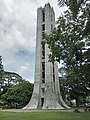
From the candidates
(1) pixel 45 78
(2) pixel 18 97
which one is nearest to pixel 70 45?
(1) pixel 45 78

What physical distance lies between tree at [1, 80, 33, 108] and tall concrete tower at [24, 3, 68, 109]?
3.43 meters

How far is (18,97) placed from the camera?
35.6m

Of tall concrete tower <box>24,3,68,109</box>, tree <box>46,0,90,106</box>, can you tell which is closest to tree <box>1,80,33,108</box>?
tall concrete tower <box>24,3,68,109</box>

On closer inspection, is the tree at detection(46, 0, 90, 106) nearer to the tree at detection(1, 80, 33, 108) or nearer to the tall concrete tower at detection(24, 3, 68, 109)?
the tall concrete tower at detection(24, 3, 68, 109)

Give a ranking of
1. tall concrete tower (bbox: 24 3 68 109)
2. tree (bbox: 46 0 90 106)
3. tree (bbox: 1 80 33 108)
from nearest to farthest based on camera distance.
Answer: tree (bbox: 46 0 90 106) < tall concrete tower (bbox: 24 3 68 109) < tree (bbox: 1 80 33 108)

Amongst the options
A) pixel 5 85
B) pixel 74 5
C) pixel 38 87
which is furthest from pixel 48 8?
pixel 74 5

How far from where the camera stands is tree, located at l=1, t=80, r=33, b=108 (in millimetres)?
35934

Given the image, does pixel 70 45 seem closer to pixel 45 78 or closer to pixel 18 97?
pixel 45 78

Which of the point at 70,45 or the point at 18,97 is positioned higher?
the point at 70,45

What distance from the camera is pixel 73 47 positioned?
12.6 metres

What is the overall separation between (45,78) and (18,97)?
21.9 ft

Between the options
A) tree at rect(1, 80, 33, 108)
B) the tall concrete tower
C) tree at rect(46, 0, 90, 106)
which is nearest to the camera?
tree at rect(46, 0, 90, 106)

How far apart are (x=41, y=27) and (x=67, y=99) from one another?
70.7 ft

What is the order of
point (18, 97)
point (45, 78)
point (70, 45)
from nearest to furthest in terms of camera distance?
point (70, 45), point (45, 78), point (18, 97)
